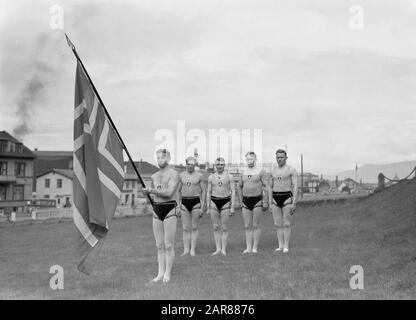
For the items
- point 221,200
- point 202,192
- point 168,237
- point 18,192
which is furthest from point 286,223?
point 18,192

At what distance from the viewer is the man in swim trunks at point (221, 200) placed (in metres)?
11.7

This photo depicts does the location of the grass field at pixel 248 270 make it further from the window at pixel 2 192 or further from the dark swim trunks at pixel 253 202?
the window at pixel 2 192

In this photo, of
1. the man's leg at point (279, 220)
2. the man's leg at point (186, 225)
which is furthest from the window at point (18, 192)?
the man's leg at point (279, 220)

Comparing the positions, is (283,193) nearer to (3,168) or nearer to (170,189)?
(170,189)

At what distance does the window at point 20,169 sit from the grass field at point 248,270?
46999 mm

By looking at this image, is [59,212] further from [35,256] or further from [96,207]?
[96,207]

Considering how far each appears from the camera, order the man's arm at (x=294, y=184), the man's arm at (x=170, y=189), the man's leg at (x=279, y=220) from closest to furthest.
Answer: the man's arm at (x=170, y=189)
the man's arm at (x=294, y=184)
the man's leg at (x=279, y=220)

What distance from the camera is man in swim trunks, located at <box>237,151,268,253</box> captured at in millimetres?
11773

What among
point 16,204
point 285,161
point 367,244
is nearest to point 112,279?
point 285,161

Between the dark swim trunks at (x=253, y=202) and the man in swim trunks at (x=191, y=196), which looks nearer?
the man in swim trunks at (x=191, y=196)

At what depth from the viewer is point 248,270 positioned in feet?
30.5

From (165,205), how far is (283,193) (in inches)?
173

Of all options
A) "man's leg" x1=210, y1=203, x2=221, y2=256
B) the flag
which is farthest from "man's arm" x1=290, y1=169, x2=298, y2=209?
the flag
